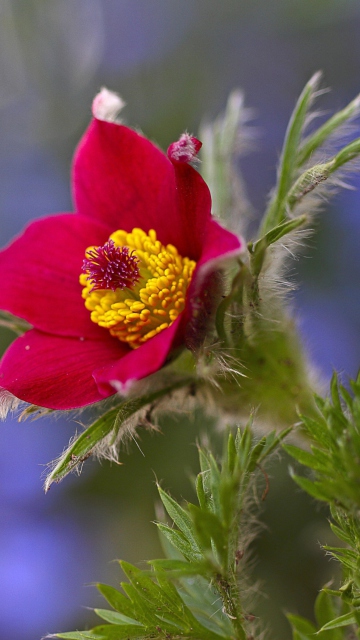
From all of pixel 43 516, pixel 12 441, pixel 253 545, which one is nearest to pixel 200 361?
pixel 253 545

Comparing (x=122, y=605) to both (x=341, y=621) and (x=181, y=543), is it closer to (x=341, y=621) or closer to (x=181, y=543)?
(x=181, y=543)

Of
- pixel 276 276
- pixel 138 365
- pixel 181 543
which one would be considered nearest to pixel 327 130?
pixel 276 276

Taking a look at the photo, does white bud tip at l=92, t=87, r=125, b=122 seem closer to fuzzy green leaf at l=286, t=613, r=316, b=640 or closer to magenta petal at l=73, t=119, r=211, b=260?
magenta petal at l=73, t=119, r=211, b=260

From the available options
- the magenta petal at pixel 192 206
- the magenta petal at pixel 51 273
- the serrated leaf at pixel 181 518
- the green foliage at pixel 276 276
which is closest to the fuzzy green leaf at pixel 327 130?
the green foliage at pixel 276 276

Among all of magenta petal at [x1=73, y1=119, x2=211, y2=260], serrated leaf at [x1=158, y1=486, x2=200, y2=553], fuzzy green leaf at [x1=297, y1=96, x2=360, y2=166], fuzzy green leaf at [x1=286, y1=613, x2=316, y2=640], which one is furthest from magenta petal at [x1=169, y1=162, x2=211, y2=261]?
fuzzy green leaf at [x1=286, y1=613, x2=316, y2=640]

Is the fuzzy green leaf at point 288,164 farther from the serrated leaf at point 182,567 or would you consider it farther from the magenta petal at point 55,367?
the serrated leaf at point 182,567

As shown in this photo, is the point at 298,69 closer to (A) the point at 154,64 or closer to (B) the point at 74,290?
(A) the point at 154,64
